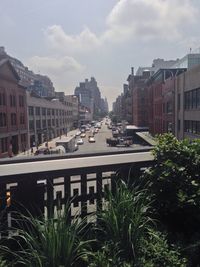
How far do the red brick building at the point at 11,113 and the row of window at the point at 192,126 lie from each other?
88.6 ft

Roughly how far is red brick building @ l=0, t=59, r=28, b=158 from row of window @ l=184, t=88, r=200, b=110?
90.0ft

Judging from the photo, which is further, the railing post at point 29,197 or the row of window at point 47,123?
the row of window at point 47,123

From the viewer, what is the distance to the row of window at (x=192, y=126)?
32.1m

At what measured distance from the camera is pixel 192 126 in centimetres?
3419

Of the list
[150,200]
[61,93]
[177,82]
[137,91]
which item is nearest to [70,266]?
[150,200]

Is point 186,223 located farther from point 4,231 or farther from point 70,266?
point 4,231

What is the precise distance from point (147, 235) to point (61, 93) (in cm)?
11825

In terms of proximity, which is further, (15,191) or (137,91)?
(137,91)

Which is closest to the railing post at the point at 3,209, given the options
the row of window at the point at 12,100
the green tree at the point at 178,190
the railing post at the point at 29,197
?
the railing post at the point at 29,197

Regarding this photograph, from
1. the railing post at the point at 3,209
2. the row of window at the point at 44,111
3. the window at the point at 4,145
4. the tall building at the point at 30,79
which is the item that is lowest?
the window at the point at 4,145

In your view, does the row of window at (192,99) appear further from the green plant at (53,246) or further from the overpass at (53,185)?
the green plant at (53,246)

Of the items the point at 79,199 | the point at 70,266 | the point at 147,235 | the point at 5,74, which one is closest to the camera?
the point at 70,266

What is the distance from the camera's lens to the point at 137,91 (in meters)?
85.6

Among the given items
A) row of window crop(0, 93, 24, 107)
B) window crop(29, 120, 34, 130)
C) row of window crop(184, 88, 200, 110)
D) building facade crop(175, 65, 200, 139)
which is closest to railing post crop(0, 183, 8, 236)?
building facade crop(175, 65, 200, 139)
